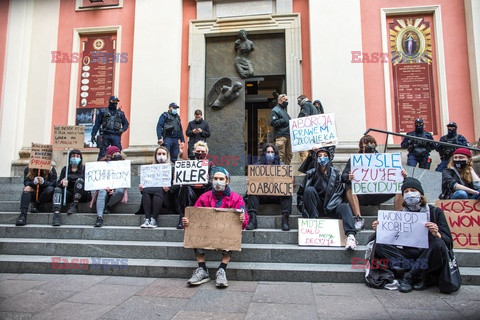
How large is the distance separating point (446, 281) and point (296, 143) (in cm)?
342

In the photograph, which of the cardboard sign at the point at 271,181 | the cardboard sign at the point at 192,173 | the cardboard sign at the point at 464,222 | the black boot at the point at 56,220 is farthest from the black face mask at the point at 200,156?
the cardboard sign at the point at 464,222

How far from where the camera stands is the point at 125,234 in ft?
18.1

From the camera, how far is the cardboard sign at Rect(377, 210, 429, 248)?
3988 mm

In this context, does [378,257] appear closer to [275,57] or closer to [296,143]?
[296,143]

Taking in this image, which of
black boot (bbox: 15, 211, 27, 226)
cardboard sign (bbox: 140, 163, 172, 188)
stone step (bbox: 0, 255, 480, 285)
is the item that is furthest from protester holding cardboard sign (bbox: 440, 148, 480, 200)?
black boot (bbox: 15, 211, 27, 226)

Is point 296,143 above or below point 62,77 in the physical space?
below

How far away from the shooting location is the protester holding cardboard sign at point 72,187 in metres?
6.03

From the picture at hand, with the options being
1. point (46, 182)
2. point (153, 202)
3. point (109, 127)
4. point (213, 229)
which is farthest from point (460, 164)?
point (46, 182)

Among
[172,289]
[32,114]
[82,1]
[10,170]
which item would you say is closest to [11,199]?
[10,170]

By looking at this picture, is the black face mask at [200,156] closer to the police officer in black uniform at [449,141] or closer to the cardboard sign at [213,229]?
the cardboard sign at [213,229]

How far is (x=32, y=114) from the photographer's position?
10.4m

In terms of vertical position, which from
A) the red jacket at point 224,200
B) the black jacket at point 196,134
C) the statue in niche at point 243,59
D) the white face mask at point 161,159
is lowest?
the red jacket at point 224,200

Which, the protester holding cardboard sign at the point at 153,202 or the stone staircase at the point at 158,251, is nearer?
the stone staircase at the point at 158,251

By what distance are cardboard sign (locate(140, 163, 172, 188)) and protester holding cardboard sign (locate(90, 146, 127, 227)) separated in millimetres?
803
